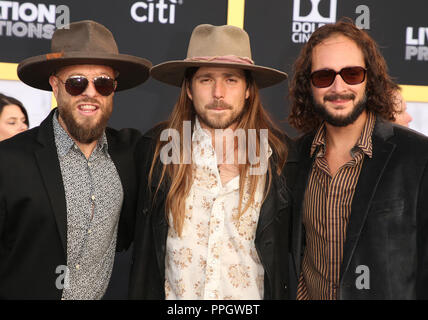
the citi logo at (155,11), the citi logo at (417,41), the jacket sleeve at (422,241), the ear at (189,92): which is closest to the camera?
the jacket sleeve at (422,241)

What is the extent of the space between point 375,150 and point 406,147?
150 mm

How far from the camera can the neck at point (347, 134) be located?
274 cm

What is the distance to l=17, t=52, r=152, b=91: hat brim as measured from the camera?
271 centimetres

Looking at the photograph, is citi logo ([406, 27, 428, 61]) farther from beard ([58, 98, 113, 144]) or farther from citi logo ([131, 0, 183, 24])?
beard ([58, 98, 113, 144])

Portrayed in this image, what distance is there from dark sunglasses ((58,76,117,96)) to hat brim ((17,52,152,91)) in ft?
0.32

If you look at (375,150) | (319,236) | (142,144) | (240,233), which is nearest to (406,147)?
(375,150)

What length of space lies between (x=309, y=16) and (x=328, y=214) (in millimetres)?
1998

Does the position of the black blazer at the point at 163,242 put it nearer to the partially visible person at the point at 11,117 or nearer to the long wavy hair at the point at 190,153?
the long wavy hair at the point at 190,153

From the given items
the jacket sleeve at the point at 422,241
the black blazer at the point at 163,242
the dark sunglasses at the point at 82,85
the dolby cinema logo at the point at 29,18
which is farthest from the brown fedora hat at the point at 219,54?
the dolby cinema logo at the point at 29,18

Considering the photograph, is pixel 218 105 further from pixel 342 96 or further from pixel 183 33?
pixel 183 33

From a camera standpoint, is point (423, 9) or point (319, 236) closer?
point (319, 236)

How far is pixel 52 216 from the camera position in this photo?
8.15 ft

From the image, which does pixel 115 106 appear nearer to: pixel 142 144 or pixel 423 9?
pixel 142 144

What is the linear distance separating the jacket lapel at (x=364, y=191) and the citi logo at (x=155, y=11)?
2.09 metres
